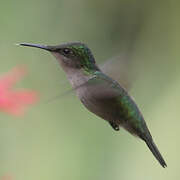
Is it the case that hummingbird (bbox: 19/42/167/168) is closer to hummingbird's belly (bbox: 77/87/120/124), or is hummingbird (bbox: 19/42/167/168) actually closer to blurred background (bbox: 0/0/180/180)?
hummingbird's belly (bbox: 77/87/120/124)

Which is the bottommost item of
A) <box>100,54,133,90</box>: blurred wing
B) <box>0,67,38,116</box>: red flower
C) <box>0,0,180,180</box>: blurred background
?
<box>0,0,180,180</box>: blurred background

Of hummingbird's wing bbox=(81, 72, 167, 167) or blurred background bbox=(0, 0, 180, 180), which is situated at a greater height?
hummingbird's wing bbox=(81, 72, 167, 167)

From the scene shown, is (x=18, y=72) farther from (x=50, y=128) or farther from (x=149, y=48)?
(x=149, y=48)

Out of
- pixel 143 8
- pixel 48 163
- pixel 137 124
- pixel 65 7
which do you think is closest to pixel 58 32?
pixel 65 7

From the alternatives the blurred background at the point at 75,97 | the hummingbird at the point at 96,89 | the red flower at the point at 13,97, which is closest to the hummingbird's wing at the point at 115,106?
the hummingbird at the point at 96,89

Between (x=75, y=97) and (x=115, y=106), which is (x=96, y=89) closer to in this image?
(x=115, y=106)

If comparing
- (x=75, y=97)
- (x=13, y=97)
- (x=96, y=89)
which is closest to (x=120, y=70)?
(x=96, y=89)

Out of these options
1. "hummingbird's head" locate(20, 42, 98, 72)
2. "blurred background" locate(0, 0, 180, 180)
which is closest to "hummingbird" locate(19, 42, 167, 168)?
"hummingbird's head" locate(20, 42, 98, 72)
